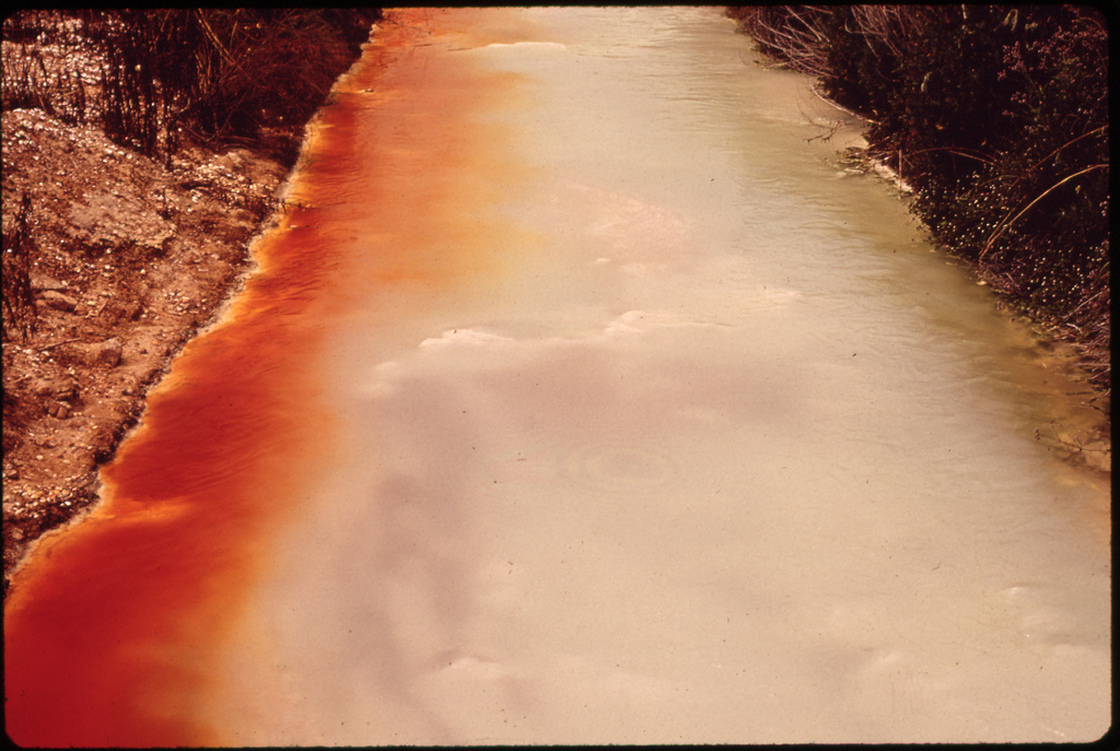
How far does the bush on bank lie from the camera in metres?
6.73

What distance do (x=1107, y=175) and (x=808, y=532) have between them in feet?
11.8

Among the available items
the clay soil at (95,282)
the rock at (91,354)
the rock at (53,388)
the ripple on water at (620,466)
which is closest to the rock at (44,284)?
the clay soil at (95,282)

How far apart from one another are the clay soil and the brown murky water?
265 mm

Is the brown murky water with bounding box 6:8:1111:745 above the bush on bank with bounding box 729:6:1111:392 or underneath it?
underneath

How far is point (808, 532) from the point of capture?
17.4ft

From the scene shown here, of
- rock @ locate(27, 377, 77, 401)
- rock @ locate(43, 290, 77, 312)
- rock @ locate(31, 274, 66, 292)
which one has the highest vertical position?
rock @ locate(31, 274, 66, 292)

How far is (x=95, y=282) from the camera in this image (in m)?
6.96

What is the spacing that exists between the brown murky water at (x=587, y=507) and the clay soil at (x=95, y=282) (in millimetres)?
265

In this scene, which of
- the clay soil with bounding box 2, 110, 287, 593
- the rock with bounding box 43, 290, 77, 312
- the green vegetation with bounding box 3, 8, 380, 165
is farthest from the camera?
the green vegetation with bounding box 3, 8, 380, 165

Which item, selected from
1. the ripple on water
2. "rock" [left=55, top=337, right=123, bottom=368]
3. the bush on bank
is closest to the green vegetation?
"rock" [left=55, top=337, right=123, bottom=368]

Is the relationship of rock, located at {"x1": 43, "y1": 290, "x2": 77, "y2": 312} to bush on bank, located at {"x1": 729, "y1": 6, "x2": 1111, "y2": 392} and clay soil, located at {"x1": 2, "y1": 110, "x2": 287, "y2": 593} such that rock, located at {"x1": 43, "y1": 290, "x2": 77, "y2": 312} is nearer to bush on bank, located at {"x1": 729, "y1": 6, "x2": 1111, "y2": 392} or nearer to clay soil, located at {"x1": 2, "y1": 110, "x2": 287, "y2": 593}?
clay soil, located at {"x1": 2, "y1": 110, "x2": 287, "y2": 593}

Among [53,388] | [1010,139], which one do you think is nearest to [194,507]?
[53,388]

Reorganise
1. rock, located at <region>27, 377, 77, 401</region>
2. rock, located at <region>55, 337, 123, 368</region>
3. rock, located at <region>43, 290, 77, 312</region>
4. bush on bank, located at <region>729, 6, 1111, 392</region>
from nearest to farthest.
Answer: rock, located at <region>27, 377, 77, 401</region>
rock, located at <region>55, 337, 123, 368</region>
rock, located at <region>43, 290, 77, 312</region>
bush on bank, located at <region>729, 6, 1111, 392</region>

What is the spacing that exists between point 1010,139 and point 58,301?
7.70 metres
